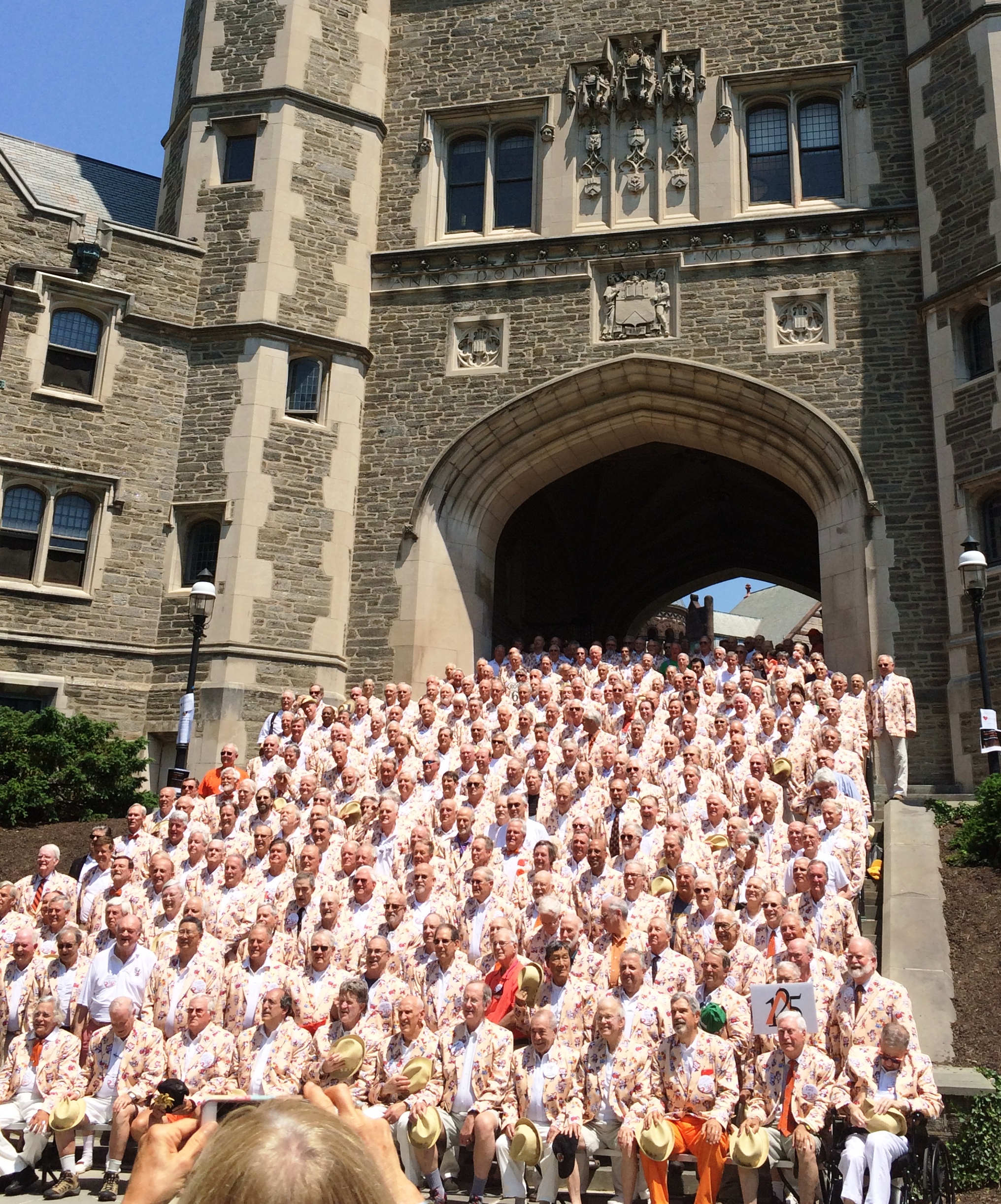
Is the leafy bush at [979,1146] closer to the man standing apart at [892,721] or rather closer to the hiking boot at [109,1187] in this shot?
the hiking boot at [109,1187]

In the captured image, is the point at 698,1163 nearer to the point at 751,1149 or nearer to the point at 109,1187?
the point at 751,1149

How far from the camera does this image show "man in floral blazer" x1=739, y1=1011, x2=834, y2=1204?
18.5 feet

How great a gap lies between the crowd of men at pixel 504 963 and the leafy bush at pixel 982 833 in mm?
980

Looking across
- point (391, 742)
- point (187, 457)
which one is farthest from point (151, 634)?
point (391, 742)

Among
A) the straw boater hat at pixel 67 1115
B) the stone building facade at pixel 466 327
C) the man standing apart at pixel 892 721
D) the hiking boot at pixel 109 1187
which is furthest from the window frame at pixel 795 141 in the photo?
the hiking boot at pixel 109 1187

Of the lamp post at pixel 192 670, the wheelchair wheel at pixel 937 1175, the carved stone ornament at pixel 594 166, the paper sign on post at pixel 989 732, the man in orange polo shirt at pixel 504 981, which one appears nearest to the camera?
the wheelchair wheel at pixel 937 1175

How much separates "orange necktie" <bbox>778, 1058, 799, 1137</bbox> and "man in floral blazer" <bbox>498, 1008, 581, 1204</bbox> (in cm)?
108

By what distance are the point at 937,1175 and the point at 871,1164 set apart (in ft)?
0.99

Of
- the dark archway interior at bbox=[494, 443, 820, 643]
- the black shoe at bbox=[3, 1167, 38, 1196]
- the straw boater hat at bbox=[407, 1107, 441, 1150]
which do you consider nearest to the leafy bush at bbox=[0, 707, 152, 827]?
the black shoe at bbox=[3, 1167, 38, 1196]

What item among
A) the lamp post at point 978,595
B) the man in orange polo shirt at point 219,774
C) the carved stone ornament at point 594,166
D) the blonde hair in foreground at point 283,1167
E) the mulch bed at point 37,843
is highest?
the carved stone ornament at point 594,166

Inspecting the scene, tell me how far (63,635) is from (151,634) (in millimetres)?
1108

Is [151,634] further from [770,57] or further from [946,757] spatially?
[770,57]

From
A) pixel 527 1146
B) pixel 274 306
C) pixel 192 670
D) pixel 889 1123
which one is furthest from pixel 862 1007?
pixel 274 306

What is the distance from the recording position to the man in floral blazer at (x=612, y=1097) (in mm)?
5922
